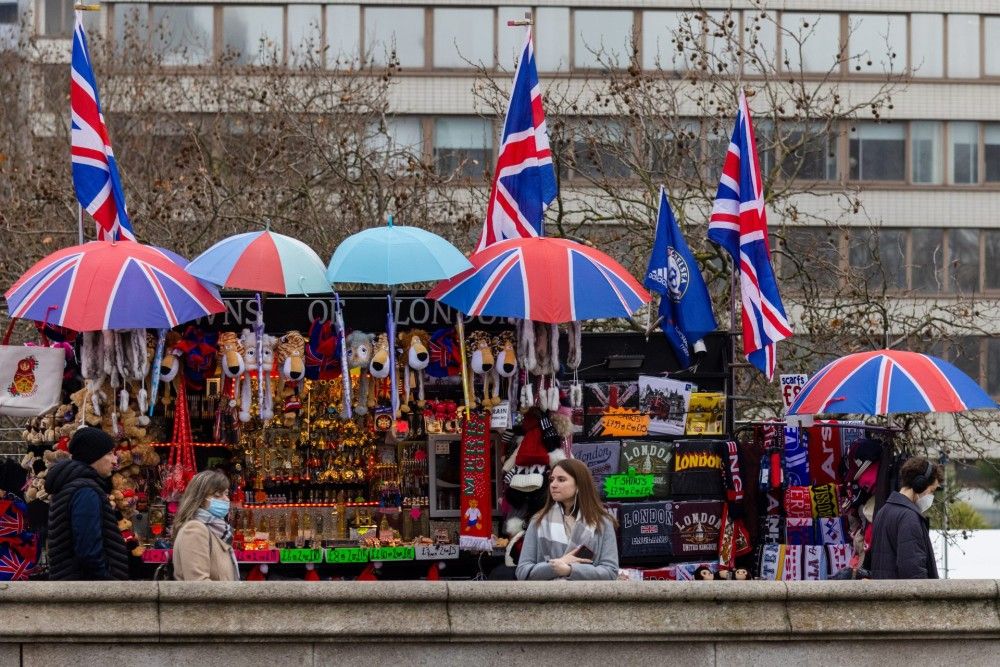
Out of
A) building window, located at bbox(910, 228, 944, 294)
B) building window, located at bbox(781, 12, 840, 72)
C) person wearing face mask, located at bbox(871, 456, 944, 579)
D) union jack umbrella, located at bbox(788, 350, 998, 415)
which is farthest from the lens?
building window, located at bbox(910, 228, 944, 294)

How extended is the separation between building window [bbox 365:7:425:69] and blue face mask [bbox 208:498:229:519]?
96.1ft

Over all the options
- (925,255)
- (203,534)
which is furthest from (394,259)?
(925,255)

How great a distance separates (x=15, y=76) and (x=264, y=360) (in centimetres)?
1724

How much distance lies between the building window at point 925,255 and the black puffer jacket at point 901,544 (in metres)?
29.6

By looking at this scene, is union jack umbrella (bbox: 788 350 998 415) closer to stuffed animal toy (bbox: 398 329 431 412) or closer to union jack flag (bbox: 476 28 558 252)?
union jack flag (bbox: 476 28 558 252)

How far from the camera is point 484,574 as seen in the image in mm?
12922

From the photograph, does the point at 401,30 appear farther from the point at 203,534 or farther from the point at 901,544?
the point at 203,534

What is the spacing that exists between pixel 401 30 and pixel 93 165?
86.1 ft

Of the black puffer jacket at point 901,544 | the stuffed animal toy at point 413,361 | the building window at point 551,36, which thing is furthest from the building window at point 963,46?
the black puffer jacket at point 901,544

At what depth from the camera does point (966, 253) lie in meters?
41.5

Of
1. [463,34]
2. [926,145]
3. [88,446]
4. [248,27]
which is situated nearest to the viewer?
[88,446]

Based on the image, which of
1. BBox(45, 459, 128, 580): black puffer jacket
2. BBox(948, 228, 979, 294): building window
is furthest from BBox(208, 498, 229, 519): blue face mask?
BBox(948, 228, 979, 294): building window

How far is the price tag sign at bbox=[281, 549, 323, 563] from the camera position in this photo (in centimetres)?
1268

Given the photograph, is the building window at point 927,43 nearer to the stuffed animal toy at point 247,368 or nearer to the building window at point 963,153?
the building window at point 963,153
